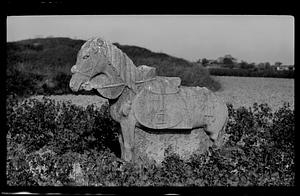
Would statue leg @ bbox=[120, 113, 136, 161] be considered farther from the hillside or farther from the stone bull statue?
the hillside

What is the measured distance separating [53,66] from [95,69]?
424 inches

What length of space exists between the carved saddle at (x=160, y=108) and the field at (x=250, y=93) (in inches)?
263

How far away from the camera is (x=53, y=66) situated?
1573 cm

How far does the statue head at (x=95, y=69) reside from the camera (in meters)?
5.20

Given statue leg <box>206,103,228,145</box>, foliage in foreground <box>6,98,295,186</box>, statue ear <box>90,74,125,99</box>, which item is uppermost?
statue ear <box>90,74,125,99</box>

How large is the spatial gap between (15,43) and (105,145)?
11061 millimetres

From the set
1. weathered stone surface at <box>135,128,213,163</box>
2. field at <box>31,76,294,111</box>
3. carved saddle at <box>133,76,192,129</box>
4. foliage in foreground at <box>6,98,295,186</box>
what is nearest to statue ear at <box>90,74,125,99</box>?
carved saddle at <box>133,76,192,129</box>

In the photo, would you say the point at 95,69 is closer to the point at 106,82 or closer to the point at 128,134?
the point at 106,82

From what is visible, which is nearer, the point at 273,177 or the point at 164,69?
the point at 273,177

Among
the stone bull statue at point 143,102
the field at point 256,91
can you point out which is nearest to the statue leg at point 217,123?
the stone bull statue at point 143,102

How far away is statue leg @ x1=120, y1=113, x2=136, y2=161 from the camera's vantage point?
5430mm

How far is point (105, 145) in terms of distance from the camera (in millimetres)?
6684
